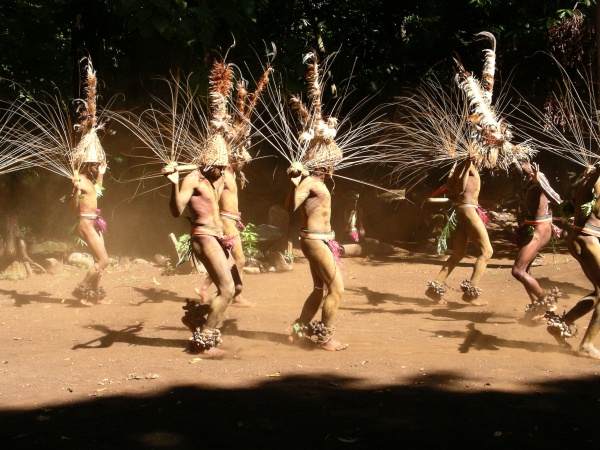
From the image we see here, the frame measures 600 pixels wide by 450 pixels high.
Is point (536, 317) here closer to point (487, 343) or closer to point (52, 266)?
point (487, 343)

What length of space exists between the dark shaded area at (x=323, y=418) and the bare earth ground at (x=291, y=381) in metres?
0.01

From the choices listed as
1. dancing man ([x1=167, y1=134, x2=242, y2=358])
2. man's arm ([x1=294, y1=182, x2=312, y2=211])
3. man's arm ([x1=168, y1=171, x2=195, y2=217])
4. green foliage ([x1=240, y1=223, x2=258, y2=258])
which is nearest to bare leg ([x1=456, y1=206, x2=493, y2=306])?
man's arm ([x1=294, y1=182, x2=312, y2=211])

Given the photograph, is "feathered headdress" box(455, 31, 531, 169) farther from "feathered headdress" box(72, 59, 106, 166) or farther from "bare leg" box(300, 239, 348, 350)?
"feathered headdress" box(72, 59, 106, 166)

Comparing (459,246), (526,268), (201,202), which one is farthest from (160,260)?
(526,268)

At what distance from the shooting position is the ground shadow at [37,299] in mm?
10117

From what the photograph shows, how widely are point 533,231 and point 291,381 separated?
3.78 m

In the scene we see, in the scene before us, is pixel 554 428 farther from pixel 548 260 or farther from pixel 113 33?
pixel 113 33

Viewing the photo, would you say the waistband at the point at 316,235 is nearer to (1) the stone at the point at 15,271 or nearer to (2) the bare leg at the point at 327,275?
(2) the bare leg at the point at 327,275

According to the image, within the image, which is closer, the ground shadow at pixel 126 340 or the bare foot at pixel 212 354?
the bare foot at pixel 212 354

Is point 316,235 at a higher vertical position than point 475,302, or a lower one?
higher

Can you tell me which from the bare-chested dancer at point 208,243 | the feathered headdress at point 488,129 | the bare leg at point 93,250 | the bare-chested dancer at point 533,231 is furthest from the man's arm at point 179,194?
the bare-chested dancer at point 533,231

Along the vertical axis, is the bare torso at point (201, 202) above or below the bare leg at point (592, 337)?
above

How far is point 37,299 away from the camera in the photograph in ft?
34.6

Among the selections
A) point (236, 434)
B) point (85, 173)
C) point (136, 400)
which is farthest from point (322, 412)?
point (85, 173)
